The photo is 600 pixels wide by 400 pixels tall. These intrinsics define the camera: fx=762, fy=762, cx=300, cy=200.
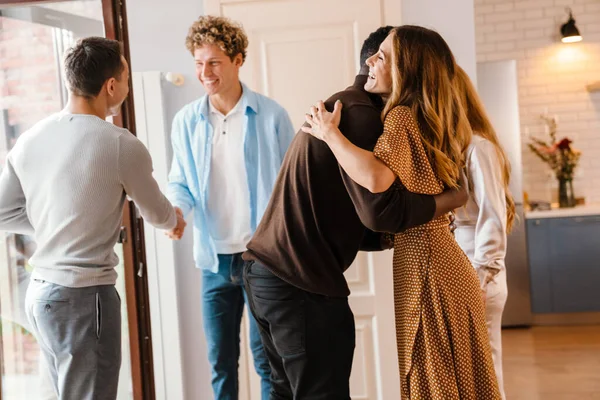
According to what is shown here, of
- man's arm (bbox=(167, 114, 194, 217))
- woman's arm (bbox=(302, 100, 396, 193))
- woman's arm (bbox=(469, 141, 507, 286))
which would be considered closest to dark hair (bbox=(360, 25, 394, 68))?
woman's arm (bbox=(302, 100, 396, 193))

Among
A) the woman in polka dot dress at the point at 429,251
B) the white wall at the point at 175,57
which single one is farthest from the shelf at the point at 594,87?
the woman in polka dot dress at the point at 429,251

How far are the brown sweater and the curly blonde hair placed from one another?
3.05ft

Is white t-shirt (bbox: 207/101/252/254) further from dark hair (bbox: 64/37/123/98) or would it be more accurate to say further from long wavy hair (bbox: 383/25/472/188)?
long wavy hair (bbox: 383/25/472/188)

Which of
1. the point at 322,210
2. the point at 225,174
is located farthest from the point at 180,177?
the point at 322,210

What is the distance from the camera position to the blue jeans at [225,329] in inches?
117

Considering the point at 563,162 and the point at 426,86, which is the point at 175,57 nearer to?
the point at 426,86

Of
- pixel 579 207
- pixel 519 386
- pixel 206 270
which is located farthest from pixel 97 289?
pixel 579 207

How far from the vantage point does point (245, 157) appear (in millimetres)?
2982

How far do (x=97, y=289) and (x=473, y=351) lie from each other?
1108 millimetres

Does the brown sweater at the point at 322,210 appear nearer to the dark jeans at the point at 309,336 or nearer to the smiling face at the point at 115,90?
the dark jeans at the point at 309,336

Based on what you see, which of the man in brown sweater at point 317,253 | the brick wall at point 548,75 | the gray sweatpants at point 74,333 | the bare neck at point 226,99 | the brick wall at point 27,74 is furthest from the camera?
the brick wall at point 548,75

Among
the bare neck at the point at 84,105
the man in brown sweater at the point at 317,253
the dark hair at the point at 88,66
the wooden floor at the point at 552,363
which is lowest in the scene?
the wooden floor at the point at 552,363

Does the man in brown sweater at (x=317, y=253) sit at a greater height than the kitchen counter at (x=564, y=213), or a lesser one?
greater

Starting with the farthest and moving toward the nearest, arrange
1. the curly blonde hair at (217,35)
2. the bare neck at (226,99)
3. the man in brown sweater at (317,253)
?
the bare neck at (226,99) → the curly blonde hair at (217,35) → the man in brown sweater at (317,253)
